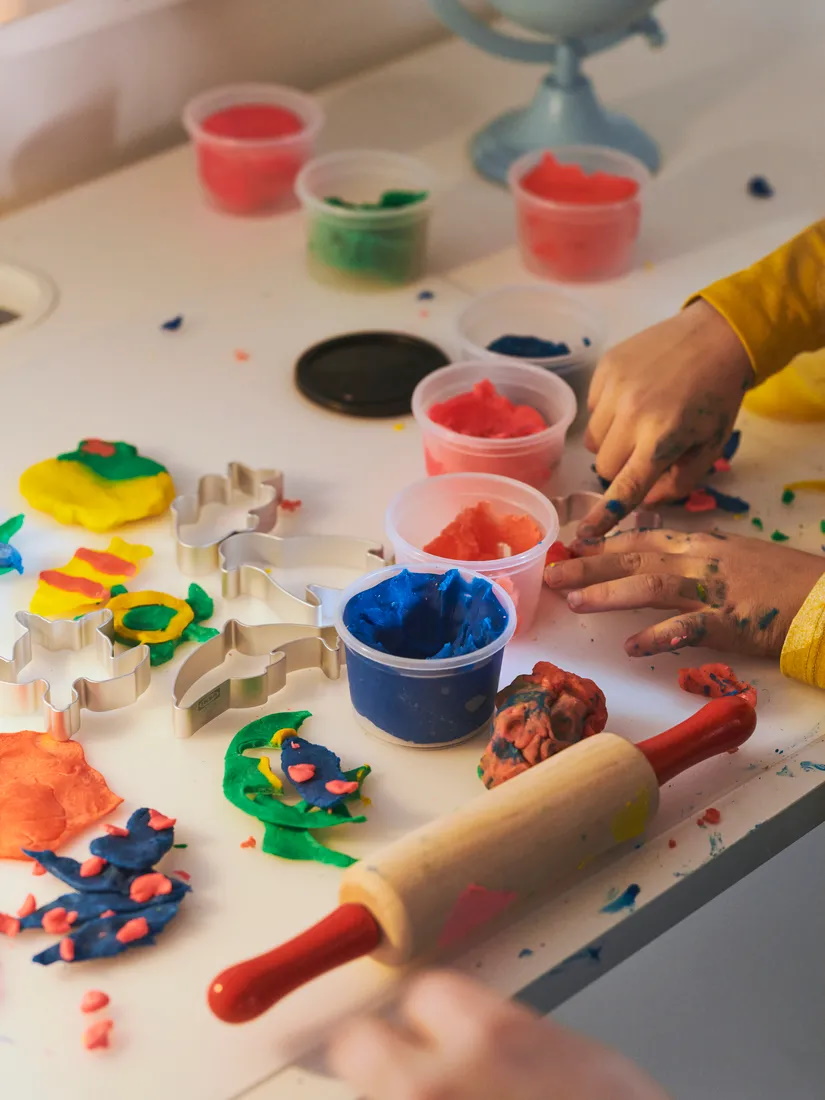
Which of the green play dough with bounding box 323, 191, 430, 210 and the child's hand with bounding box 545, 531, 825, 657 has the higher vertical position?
the green play dough with bounding box 323, 191, 430, 210

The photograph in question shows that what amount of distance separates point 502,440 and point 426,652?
24cm

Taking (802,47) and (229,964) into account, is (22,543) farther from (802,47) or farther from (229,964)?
(802,47)

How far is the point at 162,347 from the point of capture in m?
1.25

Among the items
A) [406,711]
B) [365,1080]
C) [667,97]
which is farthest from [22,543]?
[667,97]

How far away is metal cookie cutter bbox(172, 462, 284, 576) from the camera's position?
1003mm

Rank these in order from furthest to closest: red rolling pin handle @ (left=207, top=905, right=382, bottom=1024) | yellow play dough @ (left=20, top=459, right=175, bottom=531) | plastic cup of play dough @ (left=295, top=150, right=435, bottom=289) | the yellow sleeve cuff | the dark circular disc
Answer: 1. plastic cup of play dough @ (left=295, top=150, right=435, bottom=289)
2. the dark circular disc
3. yellow play dough @ (left=20, top=459, right=175, bottom=531)
4. the yellow sleeve cuff
5. red rolling pin handle @ (left=207, top=905, right=382, bottom=1024)

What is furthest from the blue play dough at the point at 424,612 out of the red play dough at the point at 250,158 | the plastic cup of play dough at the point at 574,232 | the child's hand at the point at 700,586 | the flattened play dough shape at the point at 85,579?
the red play dough at the point at 250,158

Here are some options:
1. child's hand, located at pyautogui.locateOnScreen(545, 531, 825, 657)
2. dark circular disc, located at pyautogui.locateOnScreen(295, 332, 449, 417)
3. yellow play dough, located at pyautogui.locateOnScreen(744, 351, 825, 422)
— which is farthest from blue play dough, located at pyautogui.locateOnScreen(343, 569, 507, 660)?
yellow play dough, located at pyautogui.locateOnScreen(744, 351, 825, 422)

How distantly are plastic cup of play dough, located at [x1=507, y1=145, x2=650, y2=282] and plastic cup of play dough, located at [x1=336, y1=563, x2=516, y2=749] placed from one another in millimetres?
556

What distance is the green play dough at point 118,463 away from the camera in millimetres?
1073

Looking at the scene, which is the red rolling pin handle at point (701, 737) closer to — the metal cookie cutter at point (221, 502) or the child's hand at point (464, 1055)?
the child's hand at point (464, 1055)

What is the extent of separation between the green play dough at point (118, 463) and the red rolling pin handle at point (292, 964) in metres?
0.48

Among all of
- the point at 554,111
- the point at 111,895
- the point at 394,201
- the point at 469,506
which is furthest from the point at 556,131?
the point at 111,895

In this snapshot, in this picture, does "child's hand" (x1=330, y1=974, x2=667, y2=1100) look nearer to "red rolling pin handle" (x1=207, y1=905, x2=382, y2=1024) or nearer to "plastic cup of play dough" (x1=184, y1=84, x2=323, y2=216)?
"red rolling pin handle" (x1=207, y1=905, x2=382, y2=1024)
